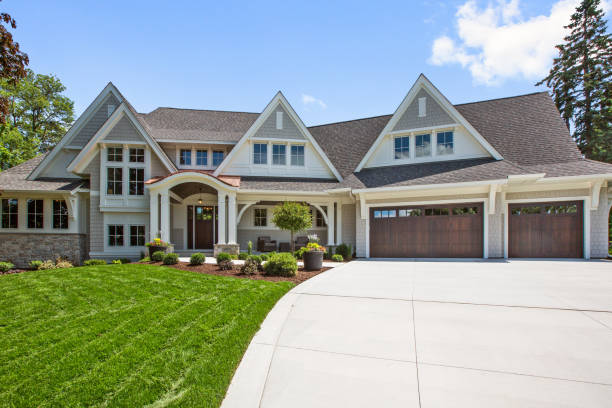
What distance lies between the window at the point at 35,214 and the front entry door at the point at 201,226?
6.72m

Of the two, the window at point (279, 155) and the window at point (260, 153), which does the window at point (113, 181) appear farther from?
the window at point (279, 155)

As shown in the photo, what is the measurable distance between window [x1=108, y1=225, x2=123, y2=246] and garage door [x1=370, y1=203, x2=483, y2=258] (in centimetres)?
1241

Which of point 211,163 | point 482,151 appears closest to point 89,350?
point 211,163

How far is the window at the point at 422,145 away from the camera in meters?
15.0

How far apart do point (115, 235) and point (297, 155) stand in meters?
10.1

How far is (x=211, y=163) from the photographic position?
1698 cm

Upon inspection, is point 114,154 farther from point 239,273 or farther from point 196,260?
point 239,273

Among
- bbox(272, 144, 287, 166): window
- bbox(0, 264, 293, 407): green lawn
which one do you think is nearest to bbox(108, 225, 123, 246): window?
bbox(0, 264, 293, 407): green lawn

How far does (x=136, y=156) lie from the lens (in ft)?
48.1

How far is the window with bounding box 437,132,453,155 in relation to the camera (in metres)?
14.6

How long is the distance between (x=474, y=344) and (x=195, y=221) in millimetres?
14954

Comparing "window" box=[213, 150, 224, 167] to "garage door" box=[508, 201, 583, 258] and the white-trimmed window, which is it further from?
"garage door" box=[508, 201, 583, 258]

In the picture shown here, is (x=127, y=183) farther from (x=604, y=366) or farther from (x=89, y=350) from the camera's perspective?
(x=604, y=366)

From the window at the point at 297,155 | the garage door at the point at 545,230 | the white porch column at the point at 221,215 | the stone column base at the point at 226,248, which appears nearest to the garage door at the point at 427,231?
the garage door at the point at 545,230
